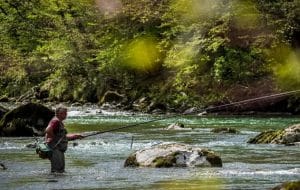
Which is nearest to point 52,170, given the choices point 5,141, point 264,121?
point 5,141

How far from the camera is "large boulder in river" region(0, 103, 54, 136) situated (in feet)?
81.4

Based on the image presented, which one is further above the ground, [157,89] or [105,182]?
[157,89]

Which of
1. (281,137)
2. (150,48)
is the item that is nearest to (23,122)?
(281,137)

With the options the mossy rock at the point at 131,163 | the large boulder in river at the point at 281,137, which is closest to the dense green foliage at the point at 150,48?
the large boulder in river at the point at 281,137

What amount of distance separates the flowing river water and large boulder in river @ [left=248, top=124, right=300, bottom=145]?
1.62 ft

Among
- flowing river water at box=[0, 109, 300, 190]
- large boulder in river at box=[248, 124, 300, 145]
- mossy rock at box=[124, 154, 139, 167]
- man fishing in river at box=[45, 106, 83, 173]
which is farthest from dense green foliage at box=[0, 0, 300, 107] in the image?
man fishing in river at box=[45, 106, 83, 173]

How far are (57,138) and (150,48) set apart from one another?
35247mm

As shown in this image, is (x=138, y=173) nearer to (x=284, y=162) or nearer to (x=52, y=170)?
(x=52, y=170)

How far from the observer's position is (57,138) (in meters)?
13.7

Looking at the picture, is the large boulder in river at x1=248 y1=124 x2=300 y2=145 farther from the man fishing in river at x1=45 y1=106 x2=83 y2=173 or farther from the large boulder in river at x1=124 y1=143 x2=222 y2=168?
the man fishing in river at x1=45 y1=106 x2=83 y2=173

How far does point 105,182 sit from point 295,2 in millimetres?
28723

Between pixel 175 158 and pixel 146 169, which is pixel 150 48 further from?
pixel 146 169

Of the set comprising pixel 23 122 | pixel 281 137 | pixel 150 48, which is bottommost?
pixel 281 137

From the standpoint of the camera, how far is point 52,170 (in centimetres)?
1390
